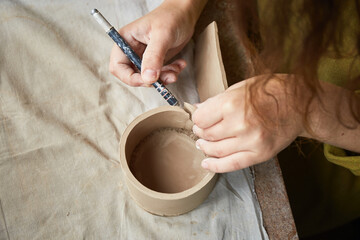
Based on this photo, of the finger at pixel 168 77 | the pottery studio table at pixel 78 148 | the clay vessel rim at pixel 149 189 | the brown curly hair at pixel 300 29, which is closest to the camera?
the brown curly hair at pixel 300 29

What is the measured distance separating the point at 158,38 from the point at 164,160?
392 mm

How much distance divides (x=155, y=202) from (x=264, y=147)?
0.33 meters

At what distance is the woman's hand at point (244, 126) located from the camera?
0.79 m

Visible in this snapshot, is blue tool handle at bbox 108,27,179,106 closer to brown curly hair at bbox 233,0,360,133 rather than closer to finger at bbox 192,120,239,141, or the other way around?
finger at bbox 192,120,239,141

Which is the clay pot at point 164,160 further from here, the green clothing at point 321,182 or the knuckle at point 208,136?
the green clothing at point 321,182

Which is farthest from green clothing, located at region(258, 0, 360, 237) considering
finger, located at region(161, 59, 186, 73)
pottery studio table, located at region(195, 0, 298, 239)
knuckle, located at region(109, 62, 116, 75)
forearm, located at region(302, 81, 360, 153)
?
knuckle, located at region(109, 62, 116, 75)

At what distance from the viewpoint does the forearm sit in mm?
830

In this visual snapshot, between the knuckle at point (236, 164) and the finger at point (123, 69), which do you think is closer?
the knuckle at point (236, 164)

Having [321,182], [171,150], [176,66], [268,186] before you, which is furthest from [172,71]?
[321,182]

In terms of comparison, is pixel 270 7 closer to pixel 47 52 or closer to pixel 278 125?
pixel 278 125

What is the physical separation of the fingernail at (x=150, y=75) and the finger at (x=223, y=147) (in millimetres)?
251

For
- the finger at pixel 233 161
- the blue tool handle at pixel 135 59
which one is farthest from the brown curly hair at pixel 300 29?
the blue tool handle at pixel 135 59

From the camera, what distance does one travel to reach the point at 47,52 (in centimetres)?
111

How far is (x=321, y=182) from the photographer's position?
125 centimetres
